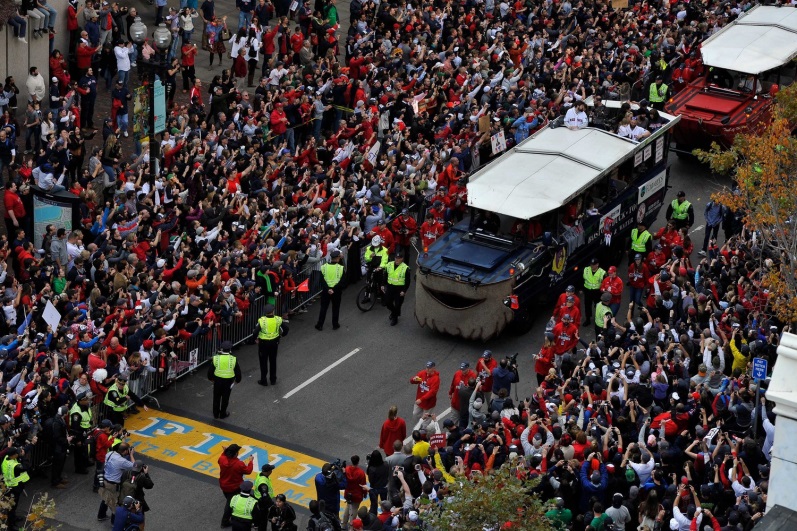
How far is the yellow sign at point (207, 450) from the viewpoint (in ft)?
79.5

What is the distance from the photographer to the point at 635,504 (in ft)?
68.6

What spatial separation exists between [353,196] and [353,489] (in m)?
9.97

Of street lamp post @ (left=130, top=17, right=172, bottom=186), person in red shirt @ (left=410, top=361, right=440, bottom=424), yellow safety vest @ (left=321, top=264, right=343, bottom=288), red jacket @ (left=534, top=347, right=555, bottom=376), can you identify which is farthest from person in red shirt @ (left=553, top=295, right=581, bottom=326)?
street lamp post @ (left=130, top=17, right=172, bottom=186)

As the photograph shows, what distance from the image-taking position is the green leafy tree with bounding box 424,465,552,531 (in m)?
18.4

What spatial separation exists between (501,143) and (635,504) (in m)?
12.6

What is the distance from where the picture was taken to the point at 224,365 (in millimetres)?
25312

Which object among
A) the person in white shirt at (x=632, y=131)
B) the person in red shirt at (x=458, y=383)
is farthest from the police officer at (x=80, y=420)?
the person in white shirt at (x=632, y=131)

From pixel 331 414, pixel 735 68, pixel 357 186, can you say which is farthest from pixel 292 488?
pixel 735 68

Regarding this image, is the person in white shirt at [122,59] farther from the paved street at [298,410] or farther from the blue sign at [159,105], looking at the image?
→ the paved street at [298,410]

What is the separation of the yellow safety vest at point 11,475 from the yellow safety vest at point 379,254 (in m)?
9.29

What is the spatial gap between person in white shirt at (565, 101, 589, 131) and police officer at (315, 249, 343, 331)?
5400 millimetres

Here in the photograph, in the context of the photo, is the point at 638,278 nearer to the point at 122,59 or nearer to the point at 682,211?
the point at 682,211

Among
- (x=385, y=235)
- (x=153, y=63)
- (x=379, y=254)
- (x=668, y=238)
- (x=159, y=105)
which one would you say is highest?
(x=159, y=105)

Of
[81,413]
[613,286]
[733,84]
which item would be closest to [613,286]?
[613,286]
